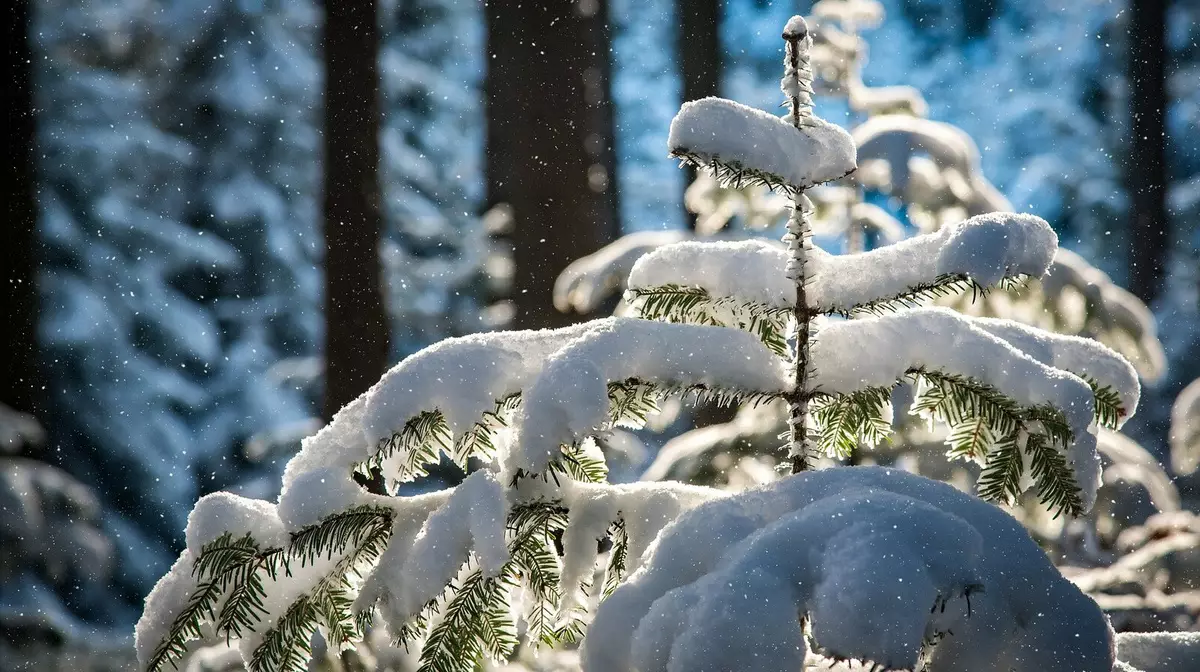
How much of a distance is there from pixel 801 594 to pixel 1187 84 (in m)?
12.9

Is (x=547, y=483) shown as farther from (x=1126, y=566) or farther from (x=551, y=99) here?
(x=551, y=99)

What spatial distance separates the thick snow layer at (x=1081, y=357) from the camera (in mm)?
1402

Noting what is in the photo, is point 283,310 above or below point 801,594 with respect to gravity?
below

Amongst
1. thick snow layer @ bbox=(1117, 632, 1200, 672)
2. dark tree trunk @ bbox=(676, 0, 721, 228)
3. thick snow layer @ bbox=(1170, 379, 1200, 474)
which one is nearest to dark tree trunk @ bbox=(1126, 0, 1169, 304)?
dark tree trunk @ bbox=(676, 0, 721, 228)

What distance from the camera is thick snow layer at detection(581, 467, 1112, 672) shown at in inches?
35.5

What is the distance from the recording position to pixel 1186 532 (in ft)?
9.79

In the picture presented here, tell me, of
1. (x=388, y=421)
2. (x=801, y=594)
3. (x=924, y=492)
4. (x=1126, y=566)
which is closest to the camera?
(x=801, y=594)

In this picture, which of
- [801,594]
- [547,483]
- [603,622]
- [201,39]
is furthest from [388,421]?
[201,39]

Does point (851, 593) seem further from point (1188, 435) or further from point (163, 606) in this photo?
point (1188, 435)

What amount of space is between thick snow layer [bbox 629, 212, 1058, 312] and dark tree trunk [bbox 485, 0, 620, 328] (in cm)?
403

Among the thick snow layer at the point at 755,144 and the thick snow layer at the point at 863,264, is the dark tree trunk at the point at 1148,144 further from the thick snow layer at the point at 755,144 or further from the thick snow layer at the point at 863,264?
the thick snow layer at the point at 755,144

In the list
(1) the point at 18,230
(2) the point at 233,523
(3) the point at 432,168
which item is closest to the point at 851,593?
(2) the point at 233,523

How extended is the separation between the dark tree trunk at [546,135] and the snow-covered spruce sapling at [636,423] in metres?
4.05

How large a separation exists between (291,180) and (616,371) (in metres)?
11.5
